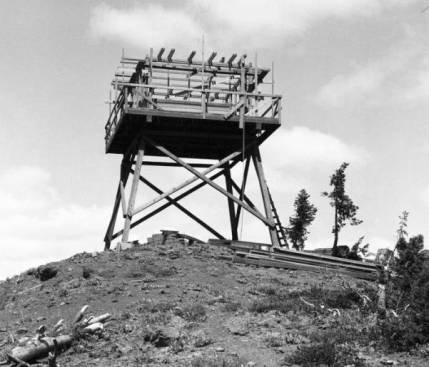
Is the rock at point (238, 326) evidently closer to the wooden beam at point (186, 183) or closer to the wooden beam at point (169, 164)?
the wooden beam at point (186, 183)

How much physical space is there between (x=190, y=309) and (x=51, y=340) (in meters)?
3.34

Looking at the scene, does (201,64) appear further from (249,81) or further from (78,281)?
(78,281)

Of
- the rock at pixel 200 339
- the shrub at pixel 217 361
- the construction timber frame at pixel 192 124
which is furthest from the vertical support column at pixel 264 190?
the shrub at pixel 217 361

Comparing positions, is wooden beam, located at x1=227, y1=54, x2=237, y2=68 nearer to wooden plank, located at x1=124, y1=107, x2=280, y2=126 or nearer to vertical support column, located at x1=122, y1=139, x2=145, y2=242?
wooden plank, located at x1=124, y1=107, x2=280, y2=126

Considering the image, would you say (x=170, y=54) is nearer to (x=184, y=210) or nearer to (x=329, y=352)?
(x=184, y=210)

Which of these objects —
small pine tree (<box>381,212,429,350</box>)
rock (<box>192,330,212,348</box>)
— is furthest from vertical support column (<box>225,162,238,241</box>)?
rock (<box>192,330,212,348</box>)

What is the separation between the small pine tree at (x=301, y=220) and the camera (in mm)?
35531

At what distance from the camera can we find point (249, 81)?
2838 centimetres

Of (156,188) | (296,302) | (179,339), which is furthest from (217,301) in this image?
(156,188)

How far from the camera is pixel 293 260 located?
24.2m

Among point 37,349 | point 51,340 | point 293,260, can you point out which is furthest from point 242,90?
point 37,349

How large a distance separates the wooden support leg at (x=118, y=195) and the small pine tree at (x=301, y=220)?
9514 millimetres

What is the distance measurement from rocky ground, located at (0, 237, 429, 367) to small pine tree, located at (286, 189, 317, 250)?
38.5ft

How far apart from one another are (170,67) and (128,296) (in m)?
11.0
